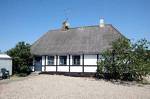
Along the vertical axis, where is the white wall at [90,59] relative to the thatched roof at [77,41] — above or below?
below

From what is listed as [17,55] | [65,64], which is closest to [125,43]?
[65,64]

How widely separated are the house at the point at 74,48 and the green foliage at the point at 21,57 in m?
1.19

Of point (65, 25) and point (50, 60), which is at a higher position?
point (65, 25)

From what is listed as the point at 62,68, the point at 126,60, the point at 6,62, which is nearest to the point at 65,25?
the point at 62,68

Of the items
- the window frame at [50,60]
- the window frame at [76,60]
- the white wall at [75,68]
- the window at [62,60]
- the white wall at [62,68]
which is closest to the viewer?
the white wall at [75,68]

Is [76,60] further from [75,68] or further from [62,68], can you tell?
[62,68]

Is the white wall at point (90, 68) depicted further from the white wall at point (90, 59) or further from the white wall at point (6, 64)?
the white wall at point (6, 64)

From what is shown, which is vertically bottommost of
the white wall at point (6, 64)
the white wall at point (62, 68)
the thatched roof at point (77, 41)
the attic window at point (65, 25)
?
the white wall at point (62, 68)

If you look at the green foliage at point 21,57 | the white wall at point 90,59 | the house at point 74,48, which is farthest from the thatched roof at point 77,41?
the green foliage at point 21,57

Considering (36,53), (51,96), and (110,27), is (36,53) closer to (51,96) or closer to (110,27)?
(110,27)

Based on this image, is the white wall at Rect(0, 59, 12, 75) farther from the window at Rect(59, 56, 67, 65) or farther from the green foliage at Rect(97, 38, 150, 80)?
the green foliage at Rect(97, 38, 150, 80)

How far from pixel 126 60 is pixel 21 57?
12.9 metres

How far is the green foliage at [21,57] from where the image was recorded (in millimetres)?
30781

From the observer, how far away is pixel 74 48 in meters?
30.7
